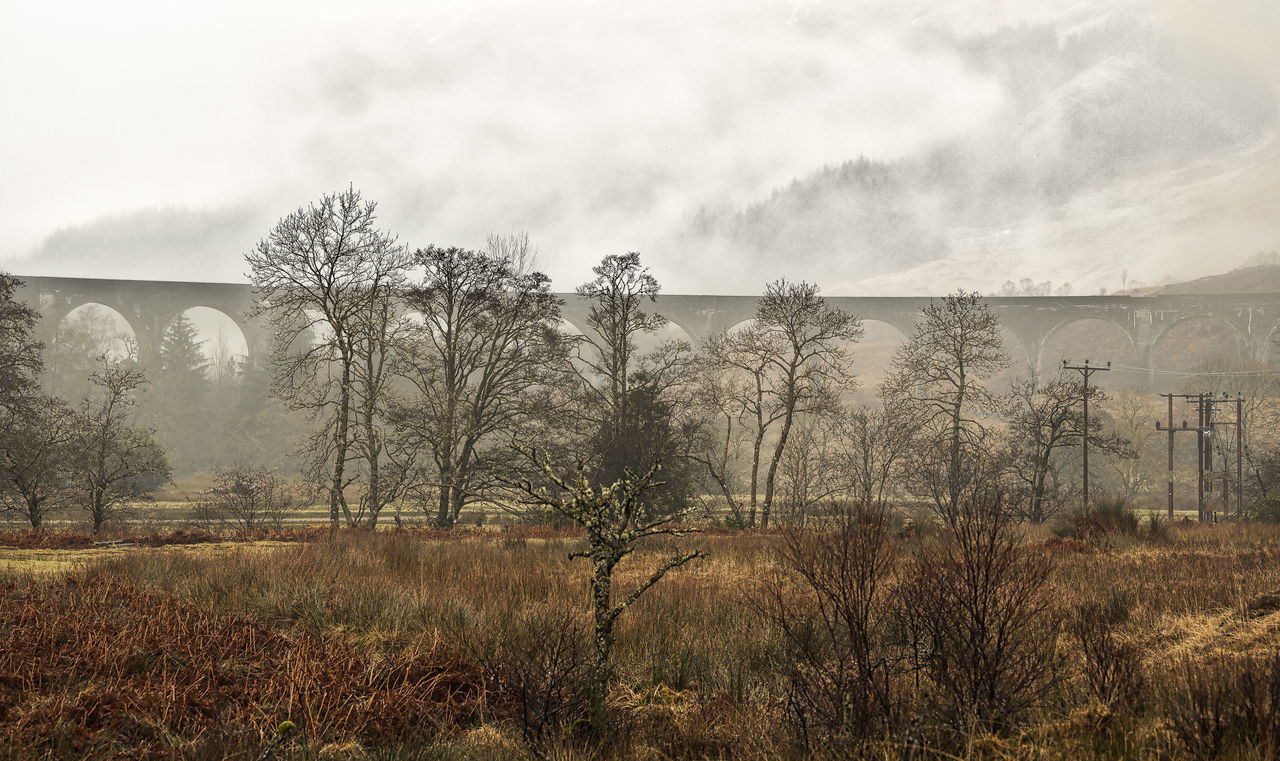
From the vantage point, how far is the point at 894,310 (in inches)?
3206

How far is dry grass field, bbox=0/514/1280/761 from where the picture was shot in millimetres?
4504

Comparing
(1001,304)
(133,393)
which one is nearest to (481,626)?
(133,393)

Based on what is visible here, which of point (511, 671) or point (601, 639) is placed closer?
point (601, 639)

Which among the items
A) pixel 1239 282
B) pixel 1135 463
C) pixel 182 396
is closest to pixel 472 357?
pixel 1135 463

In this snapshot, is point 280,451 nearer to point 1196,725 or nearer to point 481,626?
point 481,626

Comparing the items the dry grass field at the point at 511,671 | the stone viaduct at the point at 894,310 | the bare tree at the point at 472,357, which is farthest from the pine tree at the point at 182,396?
the dry grass field at the point at 511,671

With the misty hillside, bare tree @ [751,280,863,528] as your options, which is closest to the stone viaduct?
the misty hillside

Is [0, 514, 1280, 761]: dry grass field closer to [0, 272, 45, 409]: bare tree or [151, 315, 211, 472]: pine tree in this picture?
[0, 272, 45, 409]: bare tree

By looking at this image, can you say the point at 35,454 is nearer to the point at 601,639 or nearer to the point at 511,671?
the point at 511,671

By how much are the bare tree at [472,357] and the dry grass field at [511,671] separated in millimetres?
12309

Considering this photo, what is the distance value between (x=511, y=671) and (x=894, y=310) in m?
80.5

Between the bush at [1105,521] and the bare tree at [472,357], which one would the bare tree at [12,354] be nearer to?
the bare tree at [472,357]

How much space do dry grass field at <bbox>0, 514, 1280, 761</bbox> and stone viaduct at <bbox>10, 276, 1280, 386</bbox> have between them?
60098 millimetres

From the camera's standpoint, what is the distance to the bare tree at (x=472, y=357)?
930 inches
